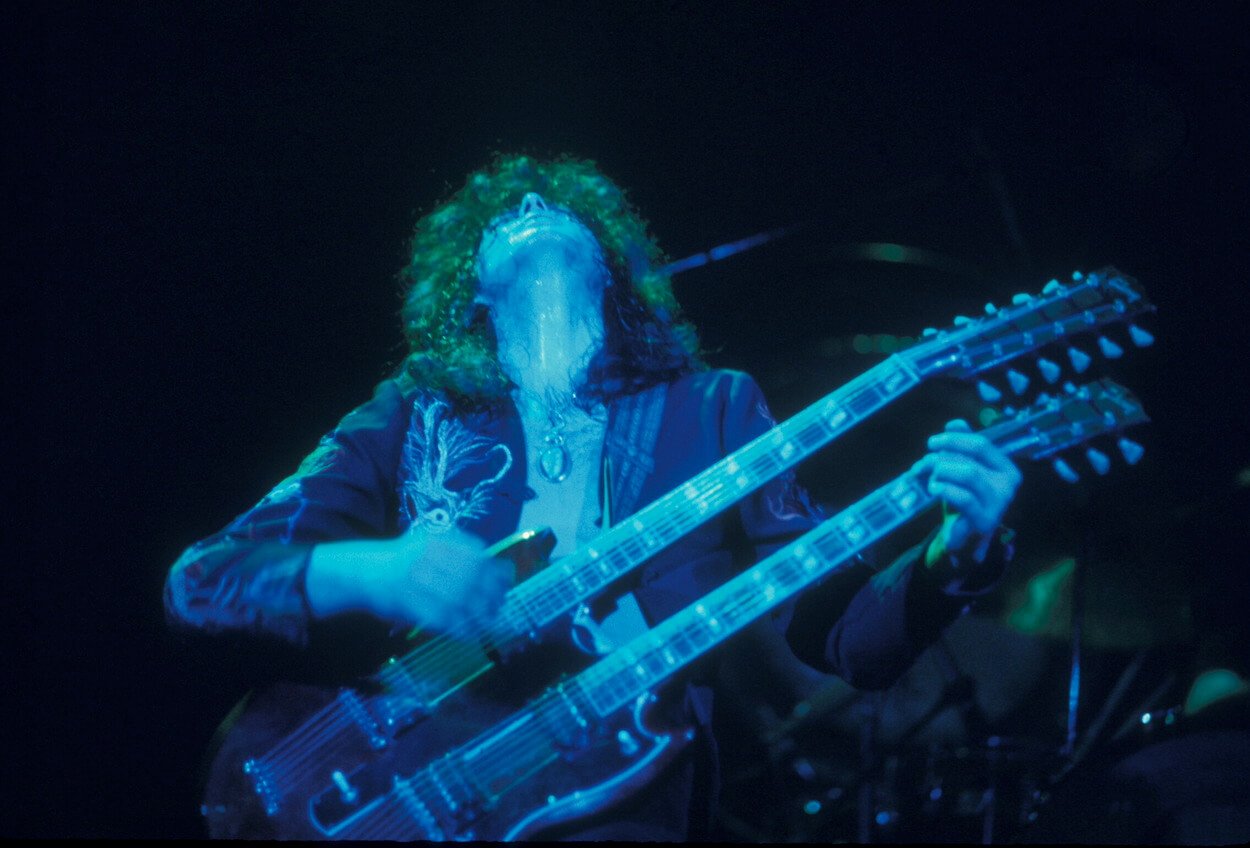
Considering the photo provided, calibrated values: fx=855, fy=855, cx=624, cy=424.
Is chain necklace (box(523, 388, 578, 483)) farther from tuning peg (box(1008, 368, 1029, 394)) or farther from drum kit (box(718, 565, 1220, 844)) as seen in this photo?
drum kit (box(718, 565, 1220, 844))

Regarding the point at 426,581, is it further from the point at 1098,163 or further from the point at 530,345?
the point at 1098,163

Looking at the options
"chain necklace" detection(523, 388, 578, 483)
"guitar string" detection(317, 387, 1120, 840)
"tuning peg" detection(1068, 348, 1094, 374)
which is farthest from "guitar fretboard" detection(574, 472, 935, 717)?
"chain necklace" detection(523, 388, 578, 483)

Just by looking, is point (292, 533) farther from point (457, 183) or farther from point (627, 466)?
point (457, 183)

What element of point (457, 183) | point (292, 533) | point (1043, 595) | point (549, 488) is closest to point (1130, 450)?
point (549, 488)

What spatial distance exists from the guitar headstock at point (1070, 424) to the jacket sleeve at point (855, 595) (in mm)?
267

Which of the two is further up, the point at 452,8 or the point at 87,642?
the point at 452,8

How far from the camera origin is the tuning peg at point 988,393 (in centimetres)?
214

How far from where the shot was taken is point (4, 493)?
305 cm

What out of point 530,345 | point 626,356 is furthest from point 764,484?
point 530,345

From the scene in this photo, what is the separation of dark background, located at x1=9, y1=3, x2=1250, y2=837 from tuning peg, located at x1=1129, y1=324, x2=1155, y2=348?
2147mm

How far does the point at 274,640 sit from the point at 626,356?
4.41 ft

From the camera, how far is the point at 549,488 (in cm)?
233

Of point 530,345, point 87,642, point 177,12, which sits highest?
point 177,12

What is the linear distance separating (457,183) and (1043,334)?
8.49 ft
